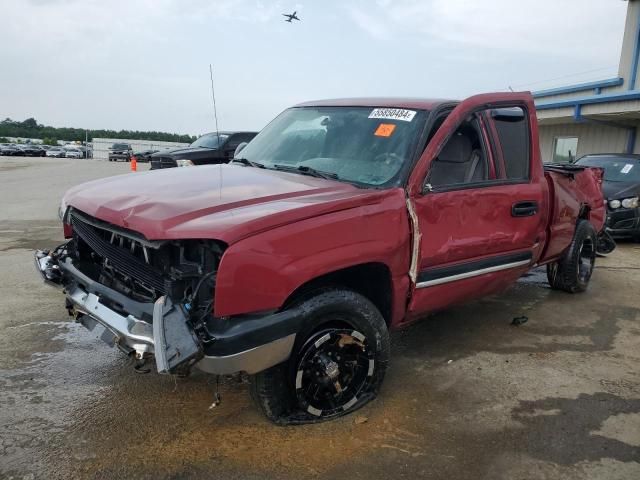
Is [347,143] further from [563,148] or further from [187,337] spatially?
[563,148]

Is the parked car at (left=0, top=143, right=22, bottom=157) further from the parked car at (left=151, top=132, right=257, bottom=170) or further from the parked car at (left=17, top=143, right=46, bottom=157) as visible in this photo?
the parked car at (left=151, top=132, right=257, bottom=170)

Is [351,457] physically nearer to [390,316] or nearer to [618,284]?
[390,316]

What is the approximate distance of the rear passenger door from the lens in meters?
3.45

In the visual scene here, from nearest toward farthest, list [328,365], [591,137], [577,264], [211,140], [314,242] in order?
1. [314,242]
2. [328,365]
3. [577,264]
4. [211,140]
5. [591,137]

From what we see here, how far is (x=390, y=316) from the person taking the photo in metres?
3.43

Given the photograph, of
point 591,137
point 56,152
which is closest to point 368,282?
point 591,137

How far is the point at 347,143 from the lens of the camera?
3811mm

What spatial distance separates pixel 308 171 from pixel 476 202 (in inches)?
46.2

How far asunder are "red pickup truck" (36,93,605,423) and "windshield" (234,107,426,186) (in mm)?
14

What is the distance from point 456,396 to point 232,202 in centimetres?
193

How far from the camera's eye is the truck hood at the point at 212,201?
8.50 ft

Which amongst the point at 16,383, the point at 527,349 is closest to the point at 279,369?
the point at 16,383

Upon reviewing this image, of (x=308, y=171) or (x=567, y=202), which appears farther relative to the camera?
(x=567, y=202)

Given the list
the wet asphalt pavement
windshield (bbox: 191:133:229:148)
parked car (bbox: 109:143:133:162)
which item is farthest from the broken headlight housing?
parked car (bbox: 109:143:133:162)
